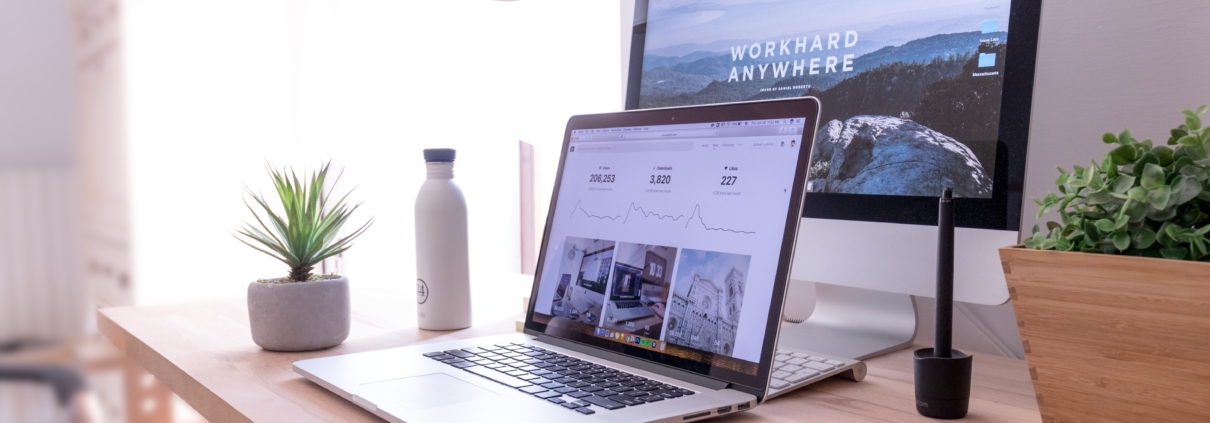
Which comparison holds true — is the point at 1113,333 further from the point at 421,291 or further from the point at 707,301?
the point at 421,291

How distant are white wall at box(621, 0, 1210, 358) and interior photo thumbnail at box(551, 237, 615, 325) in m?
0.47

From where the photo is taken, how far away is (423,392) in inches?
25.5

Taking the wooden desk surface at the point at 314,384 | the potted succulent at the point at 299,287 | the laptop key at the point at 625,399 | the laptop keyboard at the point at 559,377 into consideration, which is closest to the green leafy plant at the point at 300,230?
the potted succulent at the point at 299,287

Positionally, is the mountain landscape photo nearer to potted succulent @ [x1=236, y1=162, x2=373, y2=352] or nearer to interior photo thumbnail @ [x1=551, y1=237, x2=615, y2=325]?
interior photo thumbnail @ [x1=551, y1=237, x2=615, y2=325]

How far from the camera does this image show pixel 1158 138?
81 centimetres

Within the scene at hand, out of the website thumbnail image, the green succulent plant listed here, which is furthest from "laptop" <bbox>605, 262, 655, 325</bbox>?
the green succulent plant

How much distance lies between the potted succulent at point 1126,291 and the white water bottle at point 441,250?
2.14 ft

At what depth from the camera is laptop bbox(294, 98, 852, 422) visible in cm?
62

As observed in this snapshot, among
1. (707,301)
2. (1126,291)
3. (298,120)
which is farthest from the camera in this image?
(298,120)

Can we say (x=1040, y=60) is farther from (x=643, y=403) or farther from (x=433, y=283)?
(x=433, y=283)

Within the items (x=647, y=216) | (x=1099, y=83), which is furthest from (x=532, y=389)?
(x=1099, y=83)

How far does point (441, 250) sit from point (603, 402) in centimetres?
45

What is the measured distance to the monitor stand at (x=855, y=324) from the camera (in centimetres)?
85

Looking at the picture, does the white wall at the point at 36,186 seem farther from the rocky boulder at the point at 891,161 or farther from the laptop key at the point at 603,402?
the rocky boulder at the point at 891,161
